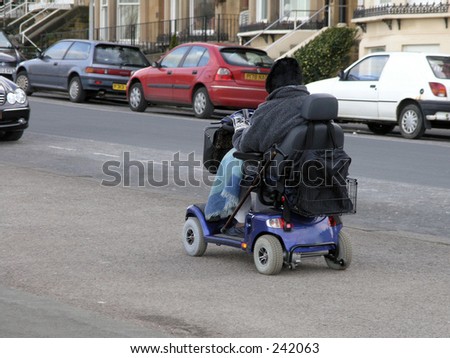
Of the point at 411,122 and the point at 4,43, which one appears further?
the point at 4,43

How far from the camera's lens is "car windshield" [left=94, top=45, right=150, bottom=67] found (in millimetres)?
29531

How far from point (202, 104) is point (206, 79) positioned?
57 cm

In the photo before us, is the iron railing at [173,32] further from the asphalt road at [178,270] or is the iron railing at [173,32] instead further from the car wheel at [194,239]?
the car wheel at [194,239]

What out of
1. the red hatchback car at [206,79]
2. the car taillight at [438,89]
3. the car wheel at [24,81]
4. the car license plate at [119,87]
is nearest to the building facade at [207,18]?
the car license plate at [119,87]

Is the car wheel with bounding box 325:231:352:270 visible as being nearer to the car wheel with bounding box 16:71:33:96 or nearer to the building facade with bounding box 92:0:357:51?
the car wheel with bounding box 16:71:33:96

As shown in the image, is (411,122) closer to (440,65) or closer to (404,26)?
(440,65)

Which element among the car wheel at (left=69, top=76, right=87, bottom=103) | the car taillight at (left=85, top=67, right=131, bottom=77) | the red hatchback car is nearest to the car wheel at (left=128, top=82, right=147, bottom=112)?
the red hatchback car

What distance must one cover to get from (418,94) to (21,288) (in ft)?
48.8

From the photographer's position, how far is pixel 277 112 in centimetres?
837

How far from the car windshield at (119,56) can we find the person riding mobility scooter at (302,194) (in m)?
21.3

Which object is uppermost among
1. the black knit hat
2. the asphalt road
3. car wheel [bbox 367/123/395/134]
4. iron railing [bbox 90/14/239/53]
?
iron railing [bbox 90/14/239/53]

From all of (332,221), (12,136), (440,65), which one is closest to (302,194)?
(332,221)

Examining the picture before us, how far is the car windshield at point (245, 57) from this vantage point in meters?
25.7

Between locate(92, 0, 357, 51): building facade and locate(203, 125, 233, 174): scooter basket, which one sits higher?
locate(92, 0, 357, 51): building facade
